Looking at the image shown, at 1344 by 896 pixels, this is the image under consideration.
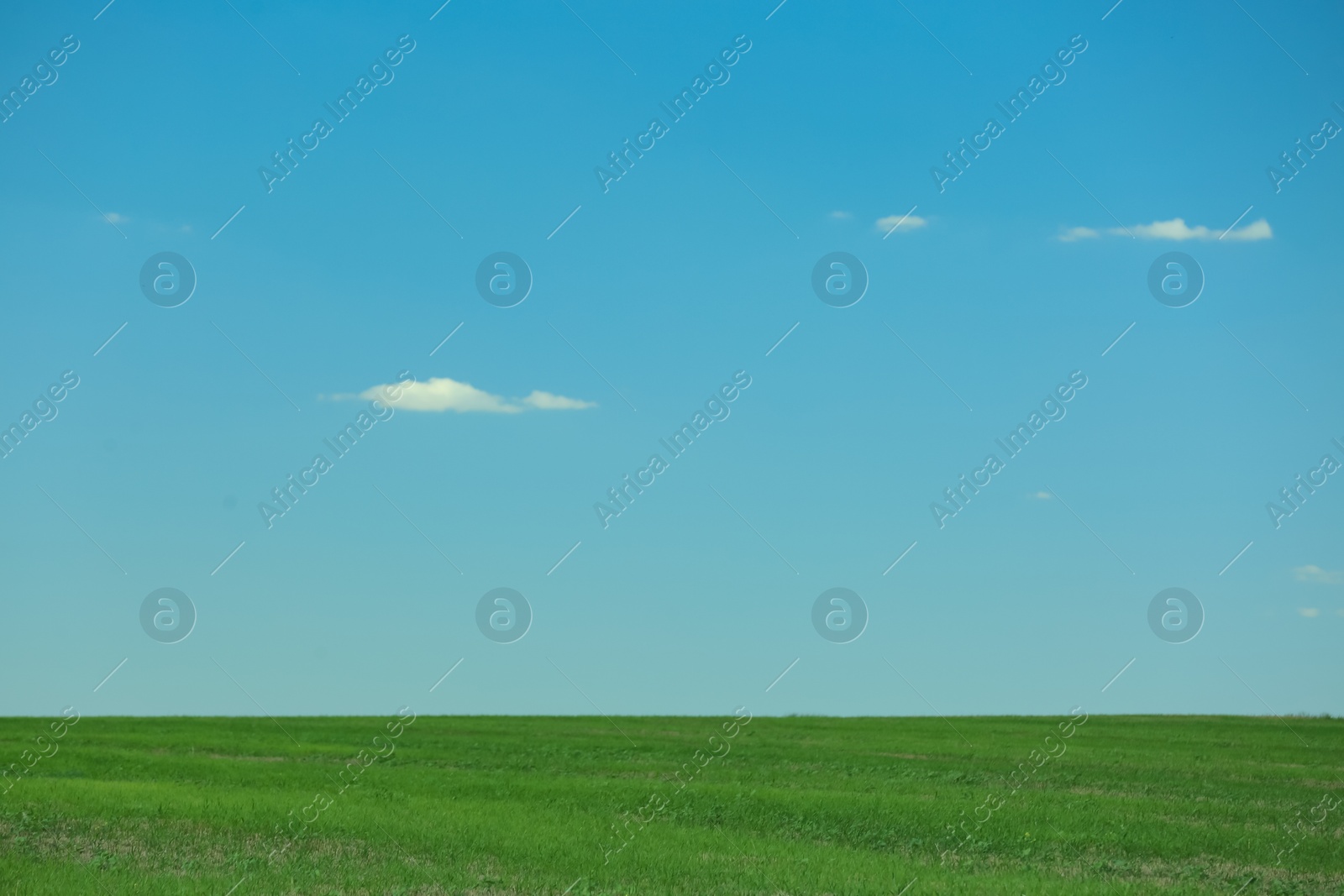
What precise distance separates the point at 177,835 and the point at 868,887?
12.9 metres

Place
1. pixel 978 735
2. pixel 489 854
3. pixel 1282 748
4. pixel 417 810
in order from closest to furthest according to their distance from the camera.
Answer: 1. pixel 489 854
2. pixel 417 810
3. pixel 1282 748
4. pixel 978 735

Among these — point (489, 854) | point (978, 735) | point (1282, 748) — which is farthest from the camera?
point (978, 735)

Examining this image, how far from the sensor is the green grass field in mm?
17922

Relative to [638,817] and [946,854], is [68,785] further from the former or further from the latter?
[946,854]

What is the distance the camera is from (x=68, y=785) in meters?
27.3

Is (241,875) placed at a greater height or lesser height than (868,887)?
greater

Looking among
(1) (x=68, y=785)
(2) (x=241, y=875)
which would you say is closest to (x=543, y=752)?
(1) (x=68, y=785)

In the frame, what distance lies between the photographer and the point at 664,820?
24297 mm

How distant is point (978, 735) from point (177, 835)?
136 feet

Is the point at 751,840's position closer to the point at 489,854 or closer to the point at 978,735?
the point at 489,854

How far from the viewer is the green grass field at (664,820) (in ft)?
58.8

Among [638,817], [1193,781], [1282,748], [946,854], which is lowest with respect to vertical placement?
[1282,748]

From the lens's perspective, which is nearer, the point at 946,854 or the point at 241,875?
the point at 241,875

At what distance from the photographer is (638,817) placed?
2441 cm
